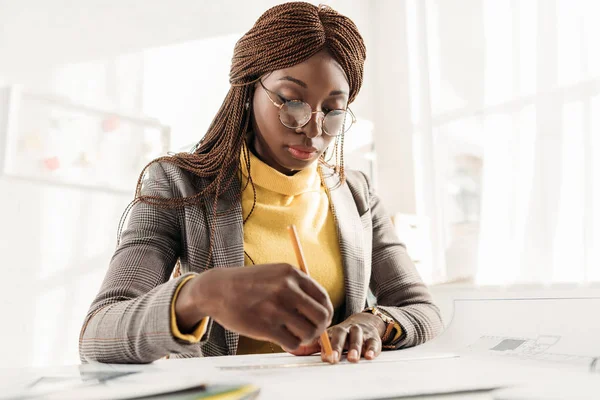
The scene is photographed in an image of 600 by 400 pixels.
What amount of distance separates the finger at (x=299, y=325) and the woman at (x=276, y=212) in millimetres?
192

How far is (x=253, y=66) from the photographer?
1.07 metres

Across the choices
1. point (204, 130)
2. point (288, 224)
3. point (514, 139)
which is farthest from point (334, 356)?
point (514, 139)

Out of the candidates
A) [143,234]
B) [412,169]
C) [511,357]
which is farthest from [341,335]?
[412,169]

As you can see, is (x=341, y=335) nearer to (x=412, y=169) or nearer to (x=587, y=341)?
(x=587, y=341)

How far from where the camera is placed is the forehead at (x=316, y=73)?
39.7 inches

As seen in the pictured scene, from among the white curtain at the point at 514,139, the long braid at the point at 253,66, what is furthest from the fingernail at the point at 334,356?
the white curtain at the point at 514,139

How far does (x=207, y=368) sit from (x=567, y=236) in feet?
7.61

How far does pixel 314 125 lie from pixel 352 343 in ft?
1.37

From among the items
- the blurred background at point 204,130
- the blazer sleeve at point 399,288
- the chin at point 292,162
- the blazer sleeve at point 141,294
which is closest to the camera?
the blazer sleeve at point 141,294

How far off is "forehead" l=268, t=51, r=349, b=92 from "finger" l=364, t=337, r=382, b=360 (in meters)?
0.46

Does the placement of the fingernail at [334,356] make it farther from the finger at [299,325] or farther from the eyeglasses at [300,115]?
the eyeglasses at [300,115]

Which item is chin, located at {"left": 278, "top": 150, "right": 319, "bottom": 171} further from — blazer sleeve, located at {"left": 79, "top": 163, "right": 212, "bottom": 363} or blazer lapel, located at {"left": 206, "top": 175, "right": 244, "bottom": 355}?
blazer sleeve, located at {"left": 79, "top": 163, "right": 212, "bottom": 363}

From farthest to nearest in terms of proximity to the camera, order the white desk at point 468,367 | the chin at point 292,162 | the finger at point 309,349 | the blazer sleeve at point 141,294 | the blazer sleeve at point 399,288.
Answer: the chin at point 292,162 < the blazer sleeve at point 399,288 < the finger at point 309,349 < the blazer sleeve at point 141,294 < the white desk at point 468,367

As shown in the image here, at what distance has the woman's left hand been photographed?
0.71 m
